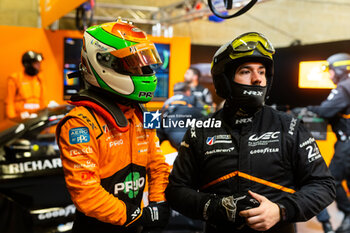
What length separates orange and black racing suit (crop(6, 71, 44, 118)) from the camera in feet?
12.8

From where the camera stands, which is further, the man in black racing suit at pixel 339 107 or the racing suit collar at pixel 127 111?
the man in black racing suit at pixel 339 107

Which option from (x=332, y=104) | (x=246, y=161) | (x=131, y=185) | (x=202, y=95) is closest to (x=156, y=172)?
(x=131, y=185)

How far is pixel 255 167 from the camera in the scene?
1657 millimetres

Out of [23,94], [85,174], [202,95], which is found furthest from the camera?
[23,94]

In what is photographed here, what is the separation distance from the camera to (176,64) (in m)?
3.23

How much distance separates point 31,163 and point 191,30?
6100mm

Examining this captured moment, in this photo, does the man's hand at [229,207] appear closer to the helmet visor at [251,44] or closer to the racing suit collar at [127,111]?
the racing suit collar at [127,111]

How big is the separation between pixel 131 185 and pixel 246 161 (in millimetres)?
563

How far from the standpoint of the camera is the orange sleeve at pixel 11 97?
3857mm

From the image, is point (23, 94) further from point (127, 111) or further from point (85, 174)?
point (85, 174)

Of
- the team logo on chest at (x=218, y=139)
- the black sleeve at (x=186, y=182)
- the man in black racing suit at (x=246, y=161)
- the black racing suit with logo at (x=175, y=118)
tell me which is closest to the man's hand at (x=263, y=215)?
the man in black racing suit at (x=246, y=161)

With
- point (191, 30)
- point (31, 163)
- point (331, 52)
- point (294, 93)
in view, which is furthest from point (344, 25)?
point (31, 163)

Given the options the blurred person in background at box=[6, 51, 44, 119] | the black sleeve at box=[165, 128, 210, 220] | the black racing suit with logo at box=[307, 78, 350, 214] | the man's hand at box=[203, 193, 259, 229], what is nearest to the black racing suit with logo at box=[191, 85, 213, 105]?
the black racing suit with logo at box=[307, 78, 350, 214]

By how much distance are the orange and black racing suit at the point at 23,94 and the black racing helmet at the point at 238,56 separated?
110 inches
